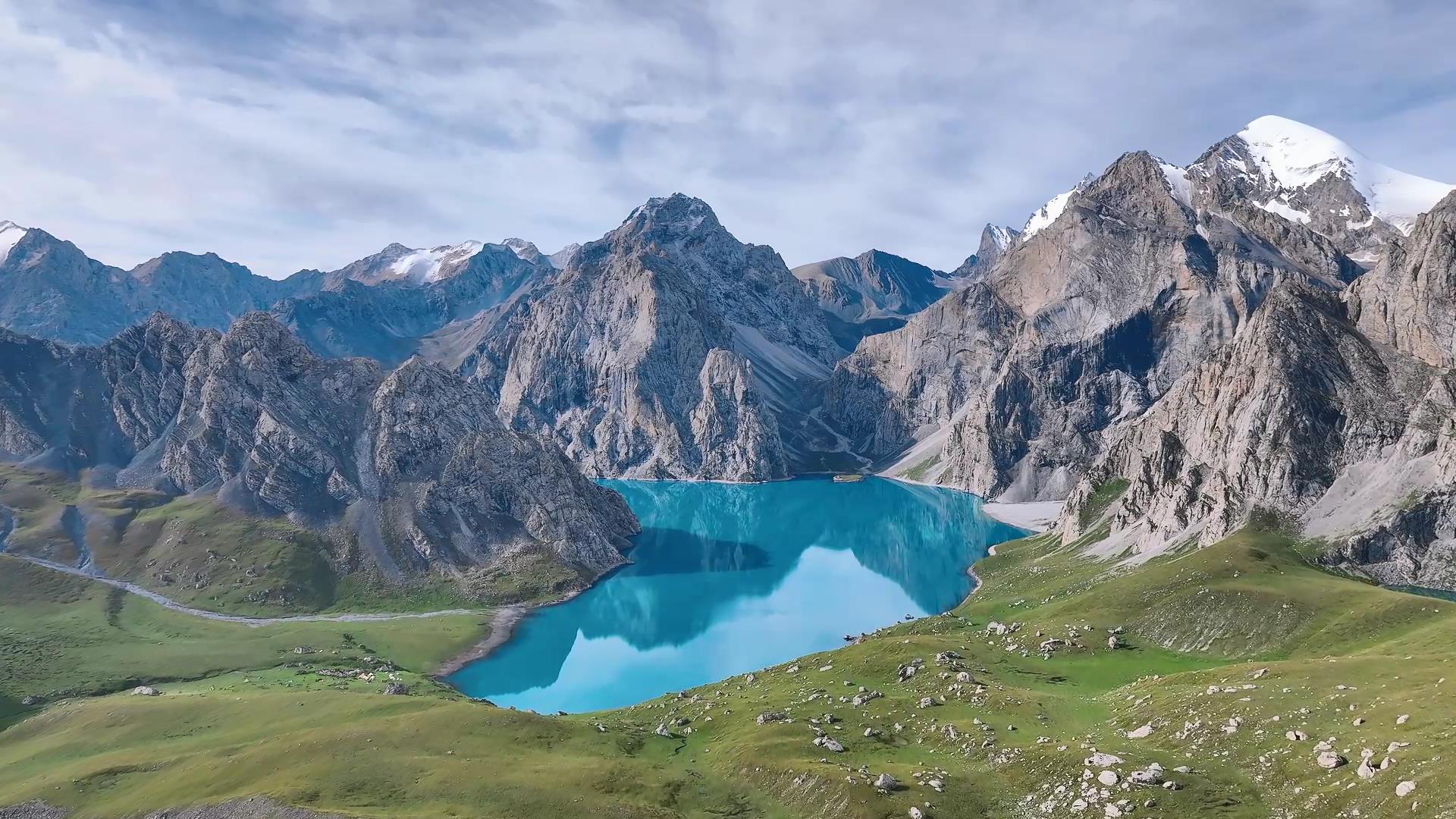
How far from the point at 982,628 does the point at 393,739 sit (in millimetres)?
81746

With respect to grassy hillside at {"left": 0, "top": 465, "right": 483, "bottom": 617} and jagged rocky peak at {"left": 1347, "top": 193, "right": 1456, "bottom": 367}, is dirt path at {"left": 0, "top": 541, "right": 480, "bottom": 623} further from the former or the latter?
jagged rocky peak at {"left": 1347, "top": 193, "right": 1456, "bottom": 367}

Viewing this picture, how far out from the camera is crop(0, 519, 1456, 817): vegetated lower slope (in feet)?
168

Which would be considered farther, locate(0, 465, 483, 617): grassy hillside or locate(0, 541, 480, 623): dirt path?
locate(0, 465, 483, 617): grassy hillside

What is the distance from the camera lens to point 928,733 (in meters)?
67.9

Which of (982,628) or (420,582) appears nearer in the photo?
(982,628)

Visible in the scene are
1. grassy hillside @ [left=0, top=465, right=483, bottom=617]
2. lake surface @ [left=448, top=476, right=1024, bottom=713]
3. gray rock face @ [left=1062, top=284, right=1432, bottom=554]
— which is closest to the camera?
lake surface @ [left=448, top=476, right=1024, bottom=713]

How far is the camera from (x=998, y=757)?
59.5m

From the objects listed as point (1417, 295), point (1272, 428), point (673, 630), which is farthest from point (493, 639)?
point (1417, 295)

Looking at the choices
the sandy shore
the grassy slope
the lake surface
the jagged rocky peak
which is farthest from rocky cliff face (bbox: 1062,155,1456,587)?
the grassy slope

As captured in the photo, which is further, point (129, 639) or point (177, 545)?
point (177, 545)

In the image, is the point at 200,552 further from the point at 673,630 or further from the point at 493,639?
the point at 673,630

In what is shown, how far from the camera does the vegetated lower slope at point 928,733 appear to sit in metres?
51.2

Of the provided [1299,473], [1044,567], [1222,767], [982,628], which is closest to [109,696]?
[982,628]

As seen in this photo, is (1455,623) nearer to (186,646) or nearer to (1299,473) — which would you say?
(1299,473)
